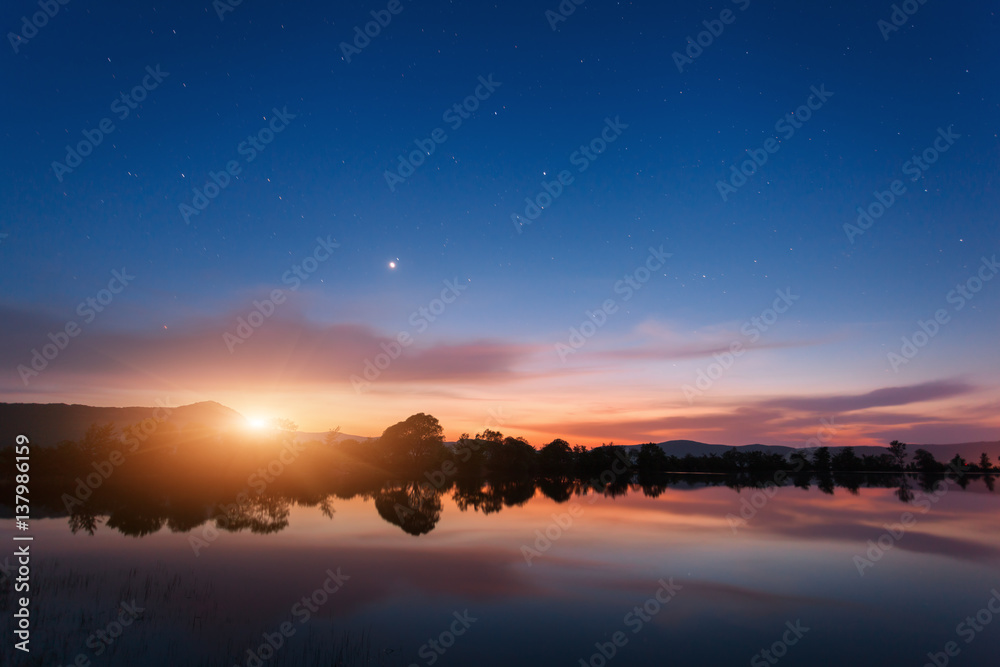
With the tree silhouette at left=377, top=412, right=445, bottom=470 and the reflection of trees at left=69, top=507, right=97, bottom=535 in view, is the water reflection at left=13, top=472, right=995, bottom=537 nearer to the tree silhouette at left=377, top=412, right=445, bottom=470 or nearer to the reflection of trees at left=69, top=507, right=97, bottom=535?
the reflection of trees at left=69, top=507, right=97, bottom=535

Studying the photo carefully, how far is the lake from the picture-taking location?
49.9ft

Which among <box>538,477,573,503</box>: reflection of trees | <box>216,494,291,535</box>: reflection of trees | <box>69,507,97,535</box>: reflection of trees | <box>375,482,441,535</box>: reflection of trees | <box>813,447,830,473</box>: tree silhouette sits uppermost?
<box>69,507,97,535</box>: reflection of trees

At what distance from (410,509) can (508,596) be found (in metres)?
31.8

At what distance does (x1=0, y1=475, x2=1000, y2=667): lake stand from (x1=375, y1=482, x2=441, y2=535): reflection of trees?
69.5 inches

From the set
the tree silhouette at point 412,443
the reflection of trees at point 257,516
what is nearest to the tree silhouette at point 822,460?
the tree silhouette at point 412,443

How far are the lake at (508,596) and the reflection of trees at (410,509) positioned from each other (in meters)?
1.76

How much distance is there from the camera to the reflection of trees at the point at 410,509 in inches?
1574

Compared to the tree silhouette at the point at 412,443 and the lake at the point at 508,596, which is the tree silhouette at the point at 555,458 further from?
the lake at the point at 508,596

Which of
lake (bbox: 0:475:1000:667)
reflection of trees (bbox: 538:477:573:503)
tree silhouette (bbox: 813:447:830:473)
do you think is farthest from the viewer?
tree silhouette (bbox: 813:447:830:473)

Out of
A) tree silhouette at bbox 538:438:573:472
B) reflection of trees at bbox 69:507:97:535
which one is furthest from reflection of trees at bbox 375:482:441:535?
tree silhouette at bbox 538:438:573:472

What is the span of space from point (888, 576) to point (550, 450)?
138152 mm

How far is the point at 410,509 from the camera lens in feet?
166

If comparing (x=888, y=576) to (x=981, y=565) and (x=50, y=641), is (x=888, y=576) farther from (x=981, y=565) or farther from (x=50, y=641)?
(x=50, y=641)

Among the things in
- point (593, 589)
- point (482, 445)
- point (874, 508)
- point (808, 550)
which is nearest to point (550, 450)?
point (482, 445)
